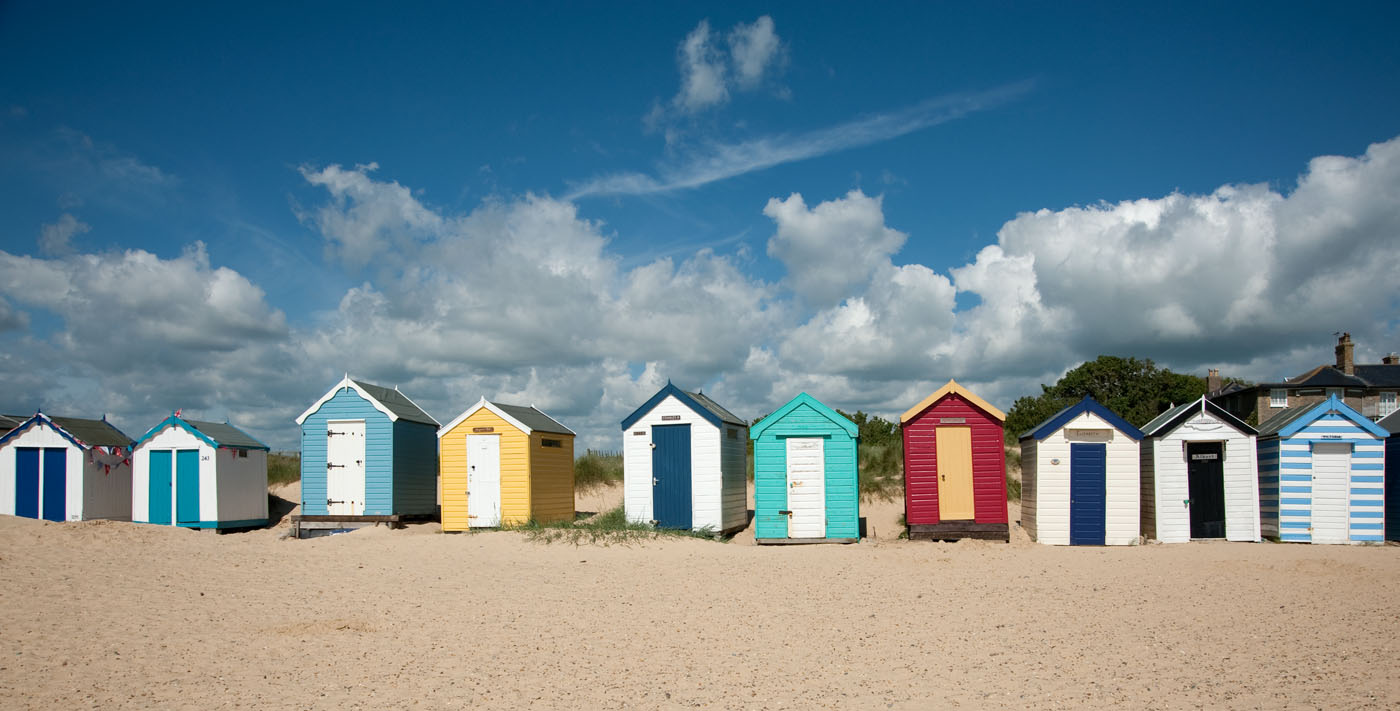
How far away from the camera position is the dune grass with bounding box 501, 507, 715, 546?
1934 centimetres

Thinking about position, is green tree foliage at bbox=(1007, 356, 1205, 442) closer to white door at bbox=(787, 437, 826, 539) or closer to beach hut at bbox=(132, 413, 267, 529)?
white door at bbox=(787, 437, 826, 539)

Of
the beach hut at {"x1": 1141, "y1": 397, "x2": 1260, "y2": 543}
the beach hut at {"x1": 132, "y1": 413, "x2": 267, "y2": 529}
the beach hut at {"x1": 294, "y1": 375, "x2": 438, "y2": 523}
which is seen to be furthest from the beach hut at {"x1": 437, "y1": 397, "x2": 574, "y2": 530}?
the beach hut at {"x1": 1141, "y1": 397, "x2": 1260, "y2": 543}

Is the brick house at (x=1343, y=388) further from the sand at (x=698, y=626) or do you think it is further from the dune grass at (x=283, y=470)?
the dune grass at (x=283, y=470)

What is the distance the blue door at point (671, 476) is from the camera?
813 inches

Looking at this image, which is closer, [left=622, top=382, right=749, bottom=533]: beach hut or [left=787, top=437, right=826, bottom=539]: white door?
[left=787, top=437, right=826, bottom=539]: white door

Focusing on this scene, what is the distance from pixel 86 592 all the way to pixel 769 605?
10.2 m

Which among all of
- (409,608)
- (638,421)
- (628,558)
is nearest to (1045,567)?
(628,558)

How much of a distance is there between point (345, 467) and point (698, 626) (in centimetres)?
1419

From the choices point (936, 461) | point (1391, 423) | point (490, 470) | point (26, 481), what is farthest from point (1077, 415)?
point (26, 481)

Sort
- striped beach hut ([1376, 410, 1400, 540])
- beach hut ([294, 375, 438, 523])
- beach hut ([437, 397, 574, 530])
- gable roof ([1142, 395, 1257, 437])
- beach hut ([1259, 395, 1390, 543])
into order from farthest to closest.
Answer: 1. beach hut ([294, 375, 438, 523])
2. beach hut ([437, 397, 574, 530])
3. striped beach hut ([1376, 410, 1400, 540])
4. beach hut ([1259, 395, 1390, 543])
5. gable roof ([1142, 395, 1257, 437])

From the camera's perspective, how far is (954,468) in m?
19.2

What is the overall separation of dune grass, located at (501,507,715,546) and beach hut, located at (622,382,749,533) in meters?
0.37

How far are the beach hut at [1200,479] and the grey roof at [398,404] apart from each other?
698 inches

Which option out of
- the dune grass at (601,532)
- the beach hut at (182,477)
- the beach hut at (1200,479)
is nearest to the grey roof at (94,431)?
the beach hut at (182,477)
